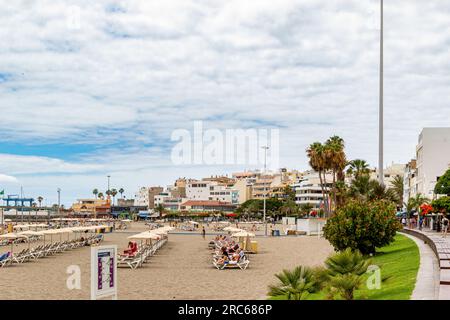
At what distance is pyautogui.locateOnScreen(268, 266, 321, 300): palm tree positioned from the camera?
12.2 meters

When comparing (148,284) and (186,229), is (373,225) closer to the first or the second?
(148,284)

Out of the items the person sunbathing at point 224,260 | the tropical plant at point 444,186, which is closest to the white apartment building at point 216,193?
the tropical plant at point 444,186

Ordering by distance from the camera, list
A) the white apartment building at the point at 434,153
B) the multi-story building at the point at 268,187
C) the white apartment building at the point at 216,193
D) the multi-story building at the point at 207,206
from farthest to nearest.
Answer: the white apartment building at the point at 216,193, the multi-story building at the point at 207,206, the multi-story building at the point at 268,187, the white apartment building at the point at 434,153

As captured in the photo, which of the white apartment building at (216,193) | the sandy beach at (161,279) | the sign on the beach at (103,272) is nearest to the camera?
the sign on the beach at (103,272)

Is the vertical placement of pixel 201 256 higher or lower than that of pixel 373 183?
lower

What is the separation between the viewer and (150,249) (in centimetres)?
3406

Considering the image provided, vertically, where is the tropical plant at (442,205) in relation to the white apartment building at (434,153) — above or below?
below

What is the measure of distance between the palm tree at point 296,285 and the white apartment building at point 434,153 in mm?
60736

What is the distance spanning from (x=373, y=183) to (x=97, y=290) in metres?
48.6

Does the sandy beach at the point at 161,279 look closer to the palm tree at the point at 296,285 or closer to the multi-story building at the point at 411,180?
the palm tree at the point at 296,285

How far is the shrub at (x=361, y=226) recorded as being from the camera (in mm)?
26094

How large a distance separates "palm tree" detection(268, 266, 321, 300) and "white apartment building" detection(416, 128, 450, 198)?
2391 inches

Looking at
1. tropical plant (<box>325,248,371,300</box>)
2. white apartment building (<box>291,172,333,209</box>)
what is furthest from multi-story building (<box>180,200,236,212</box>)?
tropical plant (<box>325,248,371,300</box>)
